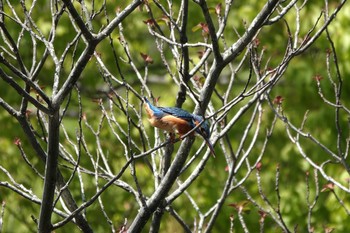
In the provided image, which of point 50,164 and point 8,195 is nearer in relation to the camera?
point 50,164

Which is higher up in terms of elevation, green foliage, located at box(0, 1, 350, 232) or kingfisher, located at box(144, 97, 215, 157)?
green foliage, located at box(0, 1, 350, 232)

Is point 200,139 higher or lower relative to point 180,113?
higher

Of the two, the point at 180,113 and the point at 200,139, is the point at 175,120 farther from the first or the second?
the point at 200,139

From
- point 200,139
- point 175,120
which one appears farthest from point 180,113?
point 200,139

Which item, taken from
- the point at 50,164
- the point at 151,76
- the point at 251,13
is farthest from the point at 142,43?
the point at 50,164

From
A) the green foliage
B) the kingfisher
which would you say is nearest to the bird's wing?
the kingfisher

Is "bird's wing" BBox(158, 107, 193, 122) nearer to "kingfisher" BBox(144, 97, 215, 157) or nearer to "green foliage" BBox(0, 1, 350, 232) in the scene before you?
"kingfisher" BBox(144, 97, 215, 157)

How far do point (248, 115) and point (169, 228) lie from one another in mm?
1776

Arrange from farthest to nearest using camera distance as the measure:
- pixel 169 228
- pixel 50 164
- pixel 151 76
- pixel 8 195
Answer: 1. pixel 151 76
2. pixel 169 228
3. pixel 8 195
4. pixel 50 164

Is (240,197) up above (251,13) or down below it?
below

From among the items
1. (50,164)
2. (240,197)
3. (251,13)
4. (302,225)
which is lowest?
(50,164)

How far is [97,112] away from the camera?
32.4ft

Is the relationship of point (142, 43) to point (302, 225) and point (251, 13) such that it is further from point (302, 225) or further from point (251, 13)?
point (302, 225)

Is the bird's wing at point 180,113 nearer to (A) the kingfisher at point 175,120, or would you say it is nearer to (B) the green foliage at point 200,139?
(A) the kingfisher at point 175,120
